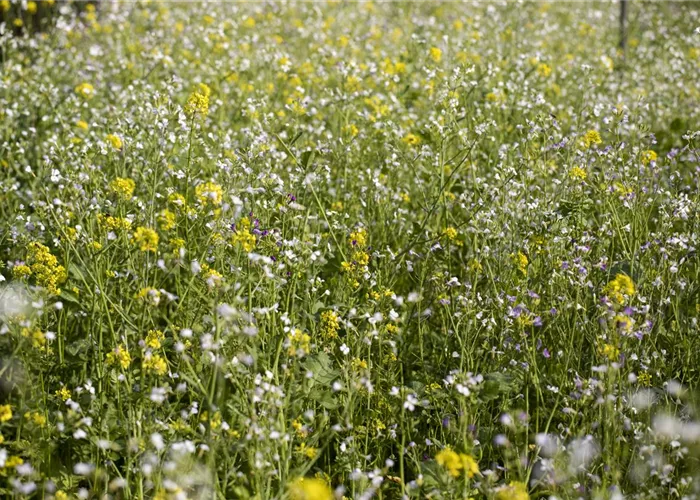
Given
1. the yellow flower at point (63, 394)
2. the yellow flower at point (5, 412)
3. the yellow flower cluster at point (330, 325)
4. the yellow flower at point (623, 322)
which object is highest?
the yellow flower at point (623, 322)

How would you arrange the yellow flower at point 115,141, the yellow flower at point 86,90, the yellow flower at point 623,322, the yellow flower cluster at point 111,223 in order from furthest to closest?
the yellow flower at point 86,90, the yellow flower at point 115,141, the yellow flower cluster at point 111,223, the yellow flower at point 623,322

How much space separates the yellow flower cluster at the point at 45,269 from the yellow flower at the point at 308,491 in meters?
1.12

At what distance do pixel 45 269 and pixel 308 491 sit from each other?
1.43m

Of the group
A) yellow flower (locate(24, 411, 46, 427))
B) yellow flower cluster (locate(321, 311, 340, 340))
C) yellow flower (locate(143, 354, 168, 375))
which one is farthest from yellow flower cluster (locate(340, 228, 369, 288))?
yellow flower (locate(24, 411, 46, 427))

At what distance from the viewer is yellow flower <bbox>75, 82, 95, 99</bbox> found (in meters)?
4.91

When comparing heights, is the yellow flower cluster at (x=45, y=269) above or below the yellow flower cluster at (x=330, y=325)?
above

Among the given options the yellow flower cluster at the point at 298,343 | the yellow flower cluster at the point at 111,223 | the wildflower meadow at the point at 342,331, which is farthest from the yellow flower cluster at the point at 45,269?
the yellow flower cluster at the point at 298,343

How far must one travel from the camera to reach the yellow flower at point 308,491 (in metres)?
1.85

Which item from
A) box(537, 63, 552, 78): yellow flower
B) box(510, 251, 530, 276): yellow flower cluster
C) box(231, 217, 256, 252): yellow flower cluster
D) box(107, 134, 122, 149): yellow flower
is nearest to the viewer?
box(231, 217, 256, 252): yellow flower cluster

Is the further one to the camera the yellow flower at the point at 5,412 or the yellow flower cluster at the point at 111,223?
the yellow flower cluster at the point at 111,223

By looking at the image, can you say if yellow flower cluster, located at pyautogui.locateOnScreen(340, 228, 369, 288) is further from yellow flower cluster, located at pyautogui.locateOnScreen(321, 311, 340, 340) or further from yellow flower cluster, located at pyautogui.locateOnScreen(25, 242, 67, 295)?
yellow flower cluster, located at pyautogui.locateOnScreen(25, 242, 67, 295)

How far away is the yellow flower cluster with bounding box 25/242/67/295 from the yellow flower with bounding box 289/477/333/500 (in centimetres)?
112

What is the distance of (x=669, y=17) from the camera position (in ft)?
31.4

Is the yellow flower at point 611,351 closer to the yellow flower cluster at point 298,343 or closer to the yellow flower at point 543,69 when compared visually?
the yellow flower cluster at point 298,343
